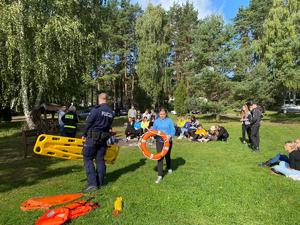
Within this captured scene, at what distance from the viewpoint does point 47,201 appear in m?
5.38

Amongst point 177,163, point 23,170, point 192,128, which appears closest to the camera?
point 23,170

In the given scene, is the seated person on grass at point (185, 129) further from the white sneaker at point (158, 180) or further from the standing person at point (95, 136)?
the standing person at point (95, 136)

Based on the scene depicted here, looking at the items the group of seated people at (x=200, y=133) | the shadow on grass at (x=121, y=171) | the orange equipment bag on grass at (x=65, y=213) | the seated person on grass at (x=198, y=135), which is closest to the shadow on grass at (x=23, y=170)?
the shadow on grass at (x=121, y=171)

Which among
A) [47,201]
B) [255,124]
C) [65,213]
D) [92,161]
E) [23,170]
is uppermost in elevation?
[255,124]

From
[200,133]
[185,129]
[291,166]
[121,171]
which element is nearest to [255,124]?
[291,166]

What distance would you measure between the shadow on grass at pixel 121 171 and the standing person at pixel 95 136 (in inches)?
29.7

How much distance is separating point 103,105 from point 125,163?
3241 millimetres

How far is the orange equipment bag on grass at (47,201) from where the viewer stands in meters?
5.16

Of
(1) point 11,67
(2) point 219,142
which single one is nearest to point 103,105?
(2) point 219,142

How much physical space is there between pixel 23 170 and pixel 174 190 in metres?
4.64

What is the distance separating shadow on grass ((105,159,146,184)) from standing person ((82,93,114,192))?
0.75 metres

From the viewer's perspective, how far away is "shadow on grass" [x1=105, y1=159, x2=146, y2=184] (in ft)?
23.3

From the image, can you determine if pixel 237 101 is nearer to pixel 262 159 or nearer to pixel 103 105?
pixel 262 159

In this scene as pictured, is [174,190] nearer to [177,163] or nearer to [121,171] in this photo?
[121,171]
